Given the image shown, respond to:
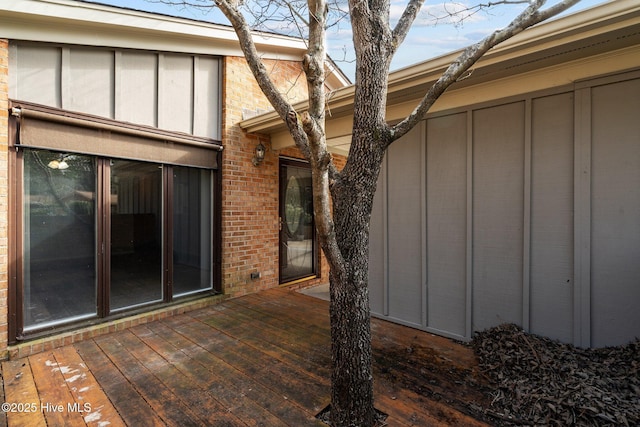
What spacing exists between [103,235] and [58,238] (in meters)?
0.39

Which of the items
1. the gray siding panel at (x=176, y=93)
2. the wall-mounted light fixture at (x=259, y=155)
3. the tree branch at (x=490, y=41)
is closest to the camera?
the tree branch at (x=490, y=41)

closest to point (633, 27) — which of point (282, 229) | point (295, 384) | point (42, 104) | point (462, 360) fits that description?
point (462, 360)

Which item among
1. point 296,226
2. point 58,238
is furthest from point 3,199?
point 296,226

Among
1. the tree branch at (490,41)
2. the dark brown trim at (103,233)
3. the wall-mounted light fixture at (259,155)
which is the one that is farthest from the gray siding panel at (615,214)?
the dark brown trim at (103,233)

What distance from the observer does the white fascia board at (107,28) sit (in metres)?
2.90

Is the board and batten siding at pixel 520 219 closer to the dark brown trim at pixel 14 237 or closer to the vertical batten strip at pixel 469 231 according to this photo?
the vertical batten strip at pixel 469 231

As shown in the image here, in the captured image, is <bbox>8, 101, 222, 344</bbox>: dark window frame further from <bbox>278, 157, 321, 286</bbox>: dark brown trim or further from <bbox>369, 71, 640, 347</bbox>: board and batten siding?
<bbox>369, 71, 640, 347</bbox>: board and batten siding

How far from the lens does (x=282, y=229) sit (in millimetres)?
5539

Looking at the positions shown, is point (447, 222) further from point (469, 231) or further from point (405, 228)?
point (405, 228)

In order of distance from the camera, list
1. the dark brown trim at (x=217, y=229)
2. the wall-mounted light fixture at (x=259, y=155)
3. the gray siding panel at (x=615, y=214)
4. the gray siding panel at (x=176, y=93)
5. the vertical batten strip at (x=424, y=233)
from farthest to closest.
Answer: the wall-mounted light fixture at (x=259, y=155)
the dark brown trim at (x=217, y=229)
the gray siding panel at (x=176, y=93)
the vertical batten strip at (x=424, y=233)
the gray siding panel at (x=615, y=214)

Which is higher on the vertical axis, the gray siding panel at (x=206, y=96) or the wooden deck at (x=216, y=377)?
the gray siding panel at (x=206, y=96)

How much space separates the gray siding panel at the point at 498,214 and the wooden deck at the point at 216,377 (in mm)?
589

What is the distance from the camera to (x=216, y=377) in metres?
2.52

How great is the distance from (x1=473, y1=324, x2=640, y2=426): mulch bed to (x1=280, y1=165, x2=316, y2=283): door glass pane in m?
3.55
